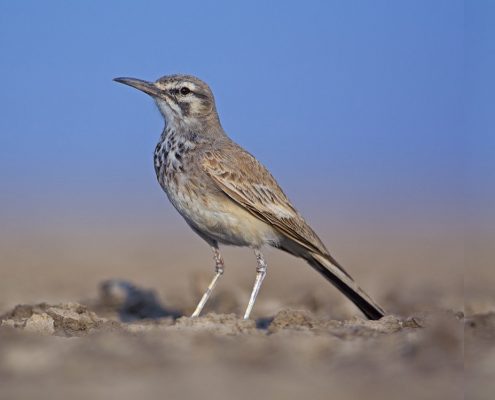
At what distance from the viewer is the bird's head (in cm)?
855

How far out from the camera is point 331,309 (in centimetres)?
988

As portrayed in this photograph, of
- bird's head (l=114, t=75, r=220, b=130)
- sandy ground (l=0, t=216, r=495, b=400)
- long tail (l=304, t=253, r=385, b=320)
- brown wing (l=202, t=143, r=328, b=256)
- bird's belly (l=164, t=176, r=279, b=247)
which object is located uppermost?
bird's head (l=114, t=75, r=220, b=130)

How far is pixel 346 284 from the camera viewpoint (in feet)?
27.1

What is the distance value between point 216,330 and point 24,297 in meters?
5.70

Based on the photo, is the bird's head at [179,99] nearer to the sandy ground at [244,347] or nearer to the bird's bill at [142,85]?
the bird's bill at [142,85]

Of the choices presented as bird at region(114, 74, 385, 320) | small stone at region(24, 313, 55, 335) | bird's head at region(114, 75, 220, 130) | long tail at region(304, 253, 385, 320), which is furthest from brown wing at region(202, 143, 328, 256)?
small stone at region(24, 313, 55, 335)

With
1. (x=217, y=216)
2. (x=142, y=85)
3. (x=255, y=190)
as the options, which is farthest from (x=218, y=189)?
(x=142, y=85)

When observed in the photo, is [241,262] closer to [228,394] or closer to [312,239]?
[312,239]

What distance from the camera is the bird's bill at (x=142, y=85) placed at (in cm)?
858

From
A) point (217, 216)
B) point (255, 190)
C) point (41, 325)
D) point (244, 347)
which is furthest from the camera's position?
point (255, 190)

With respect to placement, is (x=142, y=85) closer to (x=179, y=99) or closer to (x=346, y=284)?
(x=179, y=99)

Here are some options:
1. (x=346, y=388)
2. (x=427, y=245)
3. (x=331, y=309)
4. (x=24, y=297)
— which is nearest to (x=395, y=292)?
(x=331, y=309)

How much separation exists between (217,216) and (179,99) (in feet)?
4.65

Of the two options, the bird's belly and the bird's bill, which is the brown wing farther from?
the bird's bill
